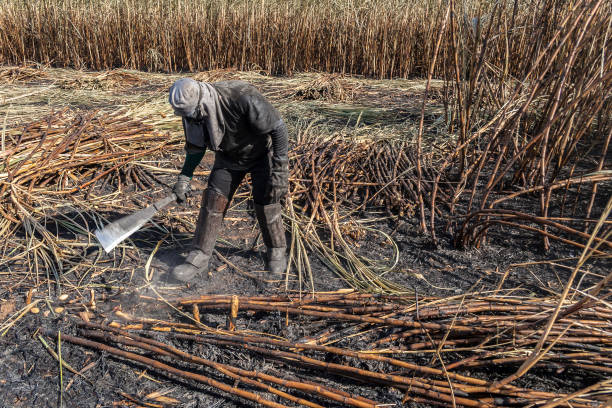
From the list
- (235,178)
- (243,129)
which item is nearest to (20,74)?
(235,178)

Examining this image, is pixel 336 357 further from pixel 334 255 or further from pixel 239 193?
pixel 239 193

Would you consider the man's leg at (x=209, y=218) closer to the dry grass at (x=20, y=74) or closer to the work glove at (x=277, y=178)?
the work glove at (x=277, y=178)

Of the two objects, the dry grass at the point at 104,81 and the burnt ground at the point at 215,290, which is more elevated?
the dry grass at the point at 104,81

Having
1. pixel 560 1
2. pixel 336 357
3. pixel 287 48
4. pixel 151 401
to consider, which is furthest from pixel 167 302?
pixel 287 48

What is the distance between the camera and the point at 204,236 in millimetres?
2914

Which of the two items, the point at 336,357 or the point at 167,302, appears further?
the point at 167,302

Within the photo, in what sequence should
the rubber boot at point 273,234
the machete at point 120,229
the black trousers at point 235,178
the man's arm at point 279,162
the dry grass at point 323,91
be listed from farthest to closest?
1. the dry grass at point 323,91
2. the rubber boot at point 273,234
3. the black trousers at point 235,178
4. the man's arm at point 279,162
5. the machete at point 120,229

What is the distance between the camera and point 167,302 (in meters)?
2.58

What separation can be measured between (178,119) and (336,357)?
3.87 metres

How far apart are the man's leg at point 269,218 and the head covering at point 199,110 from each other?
37 cm

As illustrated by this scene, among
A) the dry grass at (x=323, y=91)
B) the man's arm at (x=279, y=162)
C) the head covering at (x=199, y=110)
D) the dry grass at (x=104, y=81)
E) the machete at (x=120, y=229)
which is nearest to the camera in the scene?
the head covering at (x=199, y=110)

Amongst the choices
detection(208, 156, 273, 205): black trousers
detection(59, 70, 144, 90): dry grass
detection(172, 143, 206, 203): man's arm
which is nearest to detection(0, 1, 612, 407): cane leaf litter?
detection(208, 156, 273, 205): black trousers

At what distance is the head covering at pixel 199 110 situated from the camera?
227cm

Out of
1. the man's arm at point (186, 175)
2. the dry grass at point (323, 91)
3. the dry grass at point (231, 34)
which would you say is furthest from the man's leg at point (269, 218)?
the dry grass at point (231, 34)
